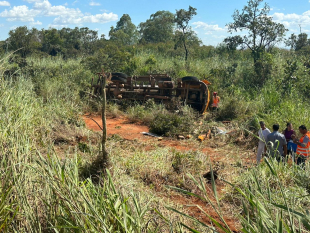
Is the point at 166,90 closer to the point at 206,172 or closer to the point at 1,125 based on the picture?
the point at 206,172

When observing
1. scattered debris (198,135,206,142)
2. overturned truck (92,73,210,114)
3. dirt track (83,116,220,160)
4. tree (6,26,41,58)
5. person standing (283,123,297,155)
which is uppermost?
tree (6,26,41,58)

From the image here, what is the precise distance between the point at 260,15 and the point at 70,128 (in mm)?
11974

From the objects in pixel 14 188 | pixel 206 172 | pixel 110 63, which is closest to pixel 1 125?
pixel 14 188

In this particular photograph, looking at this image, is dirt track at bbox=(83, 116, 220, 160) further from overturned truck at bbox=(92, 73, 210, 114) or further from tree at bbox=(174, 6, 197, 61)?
tree at bbox=(174, 6, 197, 61)

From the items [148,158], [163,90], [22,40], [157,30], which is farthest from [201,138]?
[157,30]

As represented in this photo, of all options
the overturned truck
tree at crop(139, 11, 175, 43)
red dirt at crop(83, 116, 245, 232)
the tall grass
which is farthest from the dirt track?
tree at crop(139, 11, 175, 43)

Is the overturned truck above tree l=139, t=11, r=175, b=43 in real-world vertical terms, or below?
below

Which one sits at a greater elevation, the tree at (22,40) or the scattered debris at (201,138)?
the tree at (22,40)

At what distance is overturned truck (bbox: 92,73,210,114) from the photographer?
1251cm

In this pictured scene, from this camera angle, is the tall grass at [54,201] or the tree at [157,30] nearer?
the tall grass at [54,201]

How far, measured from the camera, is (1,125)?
4254mm

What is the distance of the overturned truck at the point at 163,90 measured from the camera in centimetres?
1251

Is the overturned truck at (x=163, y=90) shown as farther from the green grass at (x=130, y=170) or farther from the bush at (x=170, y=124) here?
the bush at (x=170, y=124)

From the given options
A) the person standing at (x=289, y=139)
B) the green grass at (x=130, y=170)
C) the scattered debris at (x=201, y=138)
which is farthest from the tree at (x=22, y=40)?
the person standing at (x=289, y=139)
